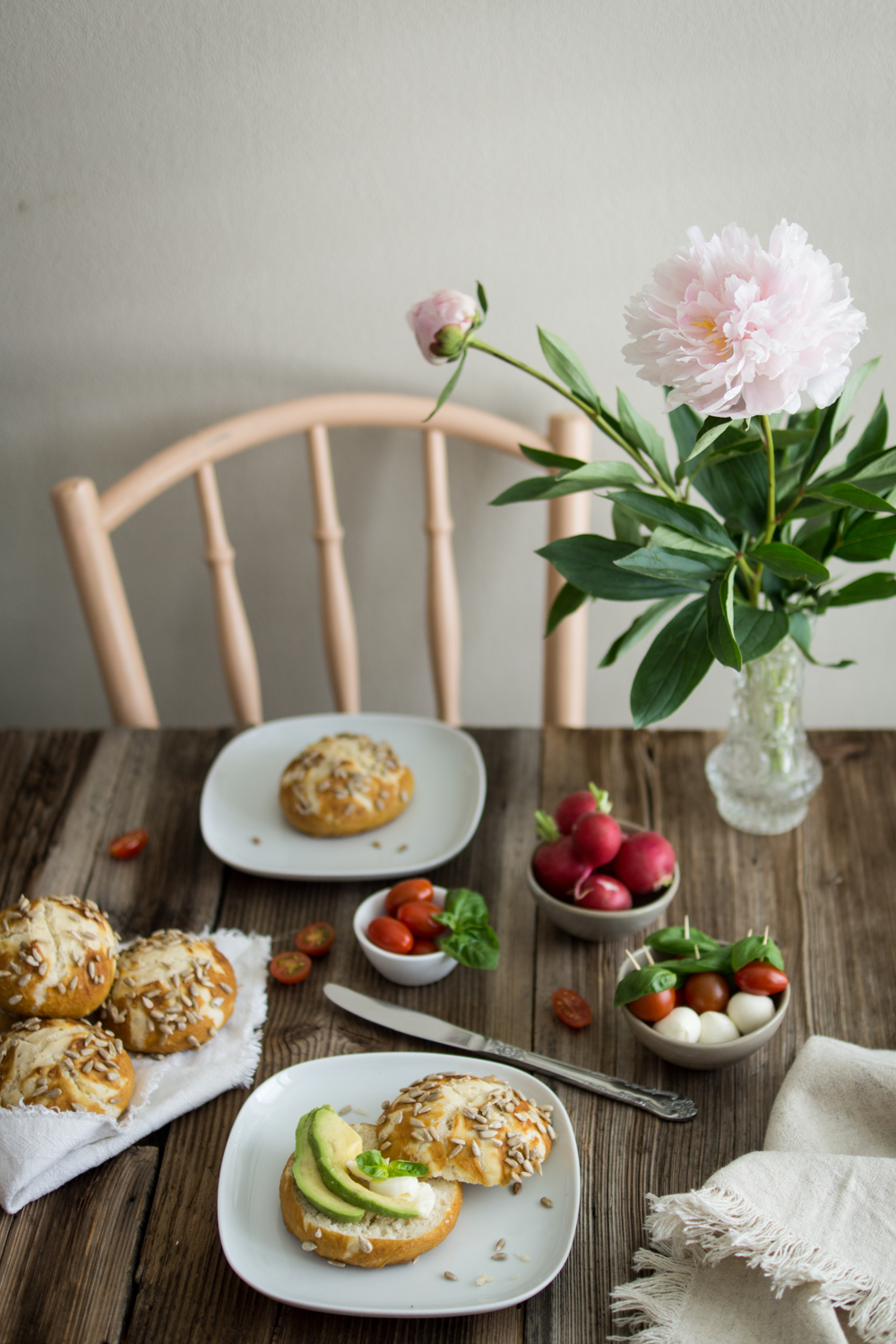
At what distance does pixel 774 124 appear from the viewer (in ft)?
4.21

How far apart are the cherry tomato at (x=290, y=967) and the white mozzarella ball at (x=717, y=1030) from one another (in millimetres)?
385

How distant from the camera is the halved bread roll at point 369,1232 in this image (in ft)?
2.27

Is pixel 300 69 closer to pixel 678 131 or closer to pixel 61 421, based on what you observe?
pixel 678 131

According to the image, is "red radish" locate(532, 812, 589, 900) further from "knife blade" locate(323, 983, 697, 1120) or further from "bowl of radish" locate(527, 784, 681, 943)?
"knife blade" locate(323, 983, 697, 1120)

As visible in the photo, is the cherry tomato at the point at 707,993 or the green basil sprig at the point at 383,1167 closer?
the green basil sprig at the point at 383,1167

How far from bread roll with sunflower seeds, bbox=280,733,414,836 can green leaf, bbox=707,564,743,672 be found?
462mm

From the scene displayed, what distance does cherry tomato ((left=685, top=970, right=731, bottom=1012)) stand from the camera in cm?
87

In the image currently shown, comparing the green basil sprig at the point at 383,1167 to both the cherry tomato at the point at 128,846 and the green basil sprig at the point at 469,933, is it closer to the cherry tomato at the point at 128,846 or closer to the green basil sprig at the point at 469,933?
the green basil sprig at the point at 469,933

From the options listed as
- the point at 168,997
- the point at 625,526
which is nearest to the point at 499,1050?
the point at 168,997

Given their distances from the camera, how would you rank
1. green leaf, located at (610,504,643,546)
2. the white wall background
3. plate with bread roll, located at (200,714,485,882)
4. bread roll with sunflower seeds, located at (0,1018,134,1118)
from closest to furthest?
bread roll with sunflower seeds, located at (0,1018,134,1118)
green leaf, located at (610,504,643,546)
plate with bread roll, located at (200,714,485,882)
the white wall background

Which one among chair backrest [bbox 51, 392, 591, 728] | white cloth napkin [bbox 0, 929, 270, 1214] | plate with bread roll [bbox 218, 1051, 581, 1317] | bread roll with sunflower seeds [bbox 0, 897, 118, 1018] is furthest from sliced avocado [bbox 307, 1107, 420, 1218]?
chair backrest [bbox 51, 392, 591, 728]

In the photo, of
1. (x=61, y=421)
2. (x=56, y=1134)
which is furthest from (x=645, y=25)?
(x=56, y=1134)

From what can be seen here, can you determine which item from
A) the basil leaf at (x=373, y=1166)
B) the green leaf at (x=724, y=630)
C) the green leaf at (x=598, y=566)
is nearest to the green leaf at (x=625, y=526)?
the green leaf at (x=598, y=566)

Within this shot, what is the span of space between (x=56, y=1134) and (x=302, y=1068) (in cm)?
20
